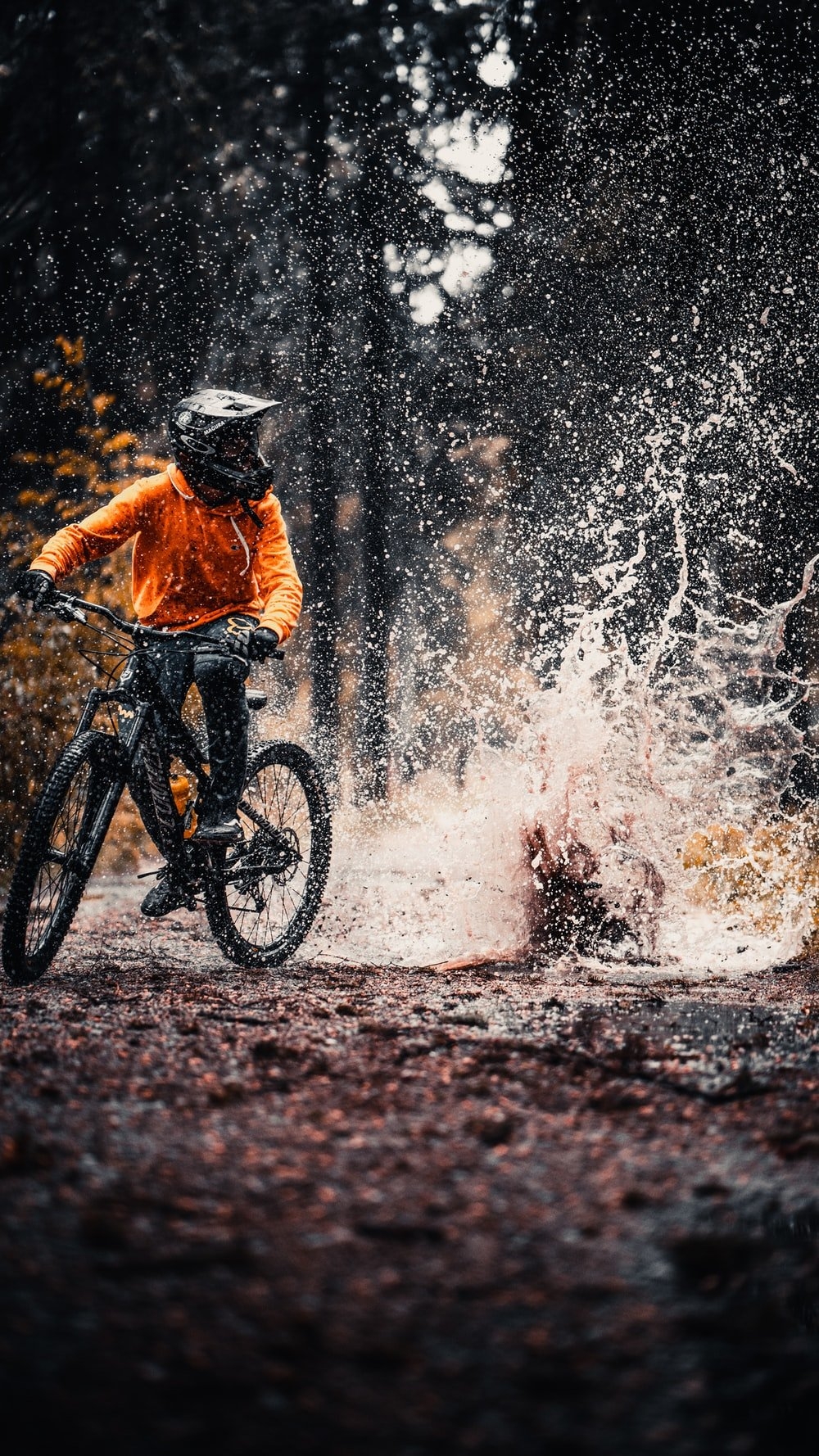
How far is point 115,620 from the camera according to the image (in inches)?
145

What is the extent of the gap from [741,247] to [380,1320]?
1099 centimetres

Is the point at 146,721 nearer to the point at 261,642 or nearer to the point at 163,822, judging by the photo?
the point at 163,822

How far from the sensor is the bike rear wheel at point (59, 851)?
3500 mm

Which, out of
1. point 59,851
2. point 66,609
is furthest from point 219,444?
point 59,851

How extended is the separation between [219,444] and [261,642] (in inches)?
29.6

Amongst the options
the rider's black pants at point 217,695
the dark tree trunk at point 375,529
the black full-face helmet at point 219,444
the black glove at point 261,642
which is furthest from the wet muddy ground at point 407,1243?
the dark tree trunk at point 375,529

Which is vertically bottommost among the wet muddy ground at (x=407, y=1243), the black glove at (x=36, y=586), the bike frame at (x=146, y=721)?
the wet muddy ground at (x=407, y=1243)

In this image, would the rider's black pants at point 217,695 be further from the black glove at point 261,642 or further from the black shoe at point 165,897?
the black shoe at point 165,897

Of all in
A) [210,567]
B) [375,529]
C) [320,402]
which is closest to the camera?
[210,567]

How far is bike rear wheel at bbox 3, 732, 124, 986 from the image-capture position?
350 centimetres

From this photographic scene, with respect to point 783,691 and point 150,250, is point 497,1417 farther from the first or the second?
point 150,250

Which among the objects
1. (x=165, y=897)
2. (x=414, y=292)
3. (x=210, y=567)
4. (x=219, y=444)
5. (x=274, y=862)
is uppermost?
(x=414, y=292)

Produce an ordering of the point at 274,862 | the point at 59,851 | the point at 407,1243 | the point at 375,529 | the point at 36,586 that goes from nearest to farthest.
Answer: the point at 407,1243 → the point at 36,586 → the point at 59,851 → the point at 274,862 → the point at 375,529

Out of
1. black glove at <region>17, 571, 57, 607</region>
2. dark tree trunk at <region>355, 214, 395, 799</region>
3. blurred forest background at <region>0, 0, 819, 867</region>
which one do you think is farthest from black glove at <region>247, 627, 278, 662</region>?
dark tree trunk at <region>355, 214, 395, 799</region>
